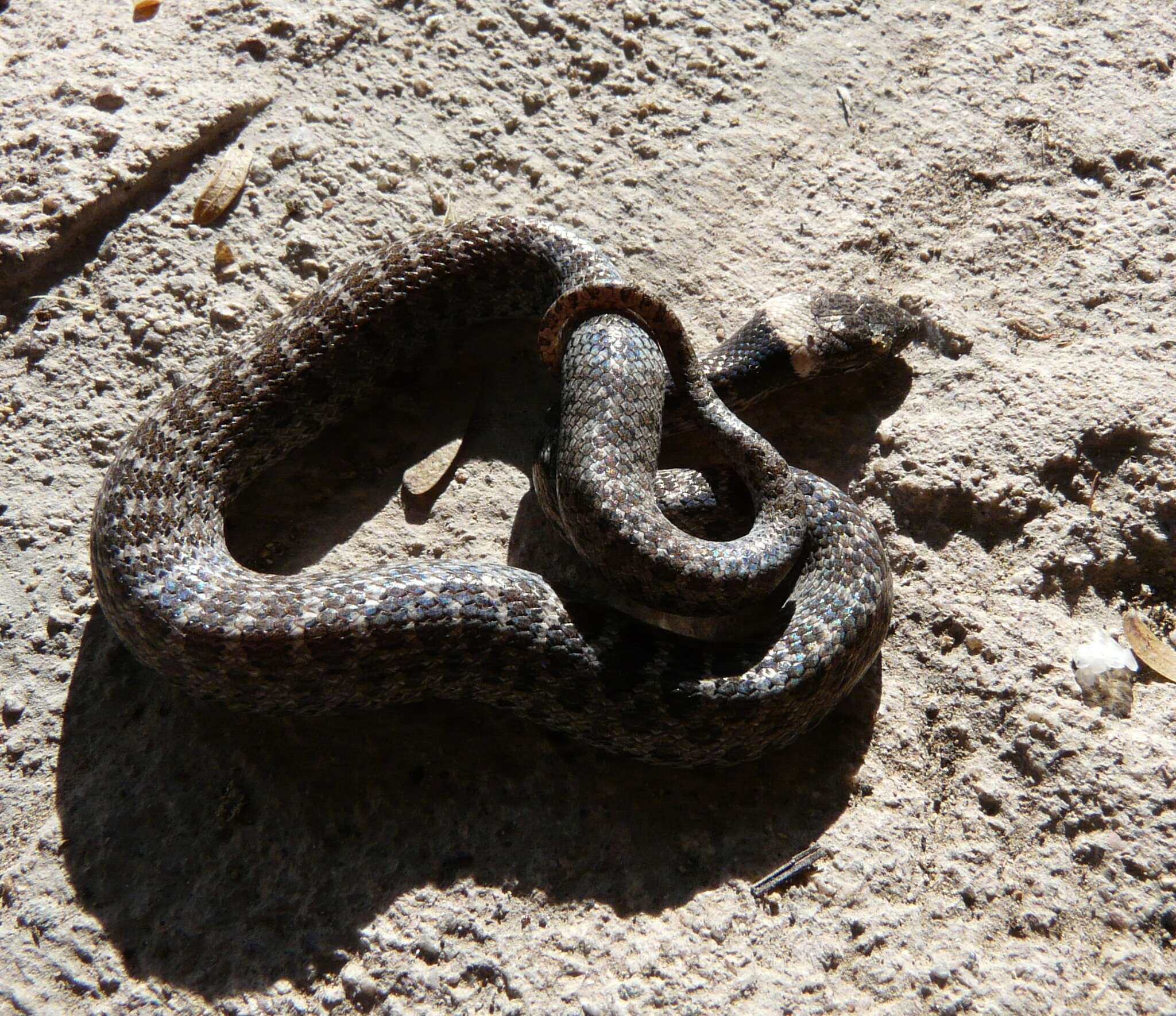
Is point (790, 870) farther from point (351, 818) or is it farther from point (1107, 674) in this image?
point (351, 818)

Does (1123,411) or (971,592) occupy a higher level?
(1123,411)

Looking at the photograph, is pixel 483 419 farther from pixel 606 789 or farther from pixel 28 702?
pixel 28 702

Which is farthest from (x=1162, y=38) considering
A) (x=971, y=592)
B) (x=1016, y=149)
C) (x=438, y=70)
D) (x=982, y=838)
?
(x=982, y=838)

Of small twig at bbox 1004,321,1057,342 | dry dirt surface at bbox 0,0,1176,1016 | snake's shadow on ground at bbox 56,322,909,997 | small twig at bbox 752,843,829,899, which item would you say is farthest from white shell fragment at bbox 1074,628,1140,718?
small twig at bbox 1004,321,1057,342

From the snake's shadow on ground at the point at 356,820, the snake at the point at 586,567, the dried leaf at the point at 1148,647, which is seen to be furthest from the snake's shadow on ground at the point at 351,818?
the dried leaf at the point at 1148,647

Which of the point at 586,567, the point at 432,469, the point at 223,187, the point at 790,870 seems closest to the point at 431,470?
the point at 432,469

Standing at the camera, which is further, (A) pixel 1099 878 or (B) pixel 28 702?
(B) pixel 28 702

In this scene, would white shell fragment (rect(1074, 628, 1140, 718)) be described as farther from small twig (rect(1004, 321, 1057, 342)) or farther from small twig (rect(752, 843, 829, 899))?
small twig (rect(1004, 321, 1057, 342))
